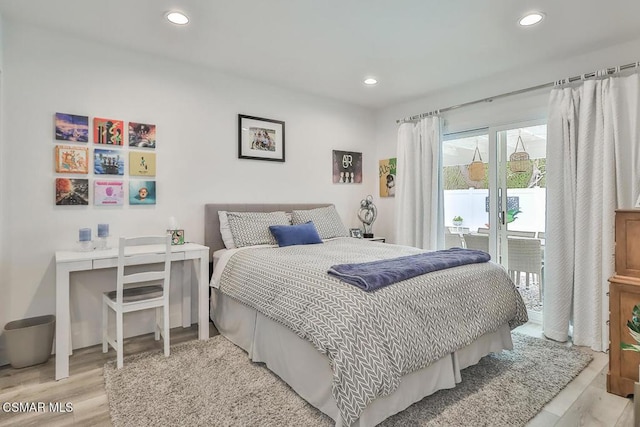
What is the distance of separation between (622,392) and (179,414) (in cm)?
268

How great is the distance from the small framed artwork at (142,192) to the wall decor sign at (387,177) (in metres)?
3.00

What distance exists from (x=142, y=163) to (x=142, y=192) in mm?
266

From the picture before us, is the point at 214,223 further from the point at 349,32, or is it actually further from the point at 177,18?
the point at 349,32

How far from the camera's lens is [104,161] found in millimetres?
2904

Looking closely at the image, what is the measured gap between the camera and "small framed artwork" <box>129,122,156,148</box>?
3026mm

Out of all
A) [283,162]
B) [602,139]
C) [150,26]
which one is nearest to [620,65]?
[602,139]

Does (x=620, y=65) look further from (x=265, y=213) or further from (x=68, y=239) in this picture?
(x=68, y=239)

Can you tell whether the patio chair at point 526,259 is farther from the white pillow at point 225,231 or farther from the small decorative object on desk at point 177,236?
the small decorative object on desk at point 177,236

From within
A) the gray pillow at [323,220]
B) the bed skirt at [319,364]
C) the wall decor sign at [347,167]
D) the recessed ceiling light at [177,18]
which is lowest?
the bed skirt at [319,364]

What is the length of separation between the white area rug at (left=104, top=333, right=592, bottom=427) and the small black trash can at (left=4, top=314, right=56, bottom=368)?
515mm

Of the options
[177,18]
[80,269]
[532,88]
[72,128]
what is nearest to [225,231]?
[80,269]

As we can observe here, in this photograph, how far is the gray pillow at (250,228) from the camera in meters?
3.28

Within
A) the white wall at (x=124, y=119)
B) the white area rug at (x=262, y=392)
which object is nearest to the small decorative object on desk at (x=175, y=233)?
the white wall at (x=124, y=119)

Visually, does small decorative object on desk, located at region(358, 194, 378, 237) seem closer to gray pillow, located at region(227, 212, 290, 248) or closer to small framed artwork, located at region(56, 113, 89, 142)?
gray pillow, located at region(227, 212, 290, 248)
